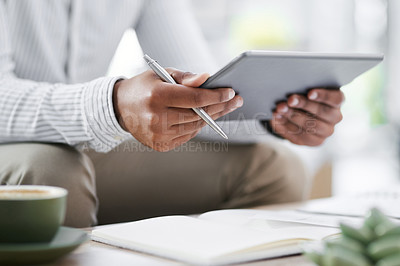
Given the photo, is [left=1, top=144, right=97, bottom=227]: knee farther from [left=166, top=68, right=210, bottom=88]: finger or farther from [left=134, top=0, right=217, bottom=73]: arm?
[left=134, top=0, right=217, bottom=73]: arm

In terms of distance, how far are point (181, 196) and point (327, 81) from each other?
1.35 feet

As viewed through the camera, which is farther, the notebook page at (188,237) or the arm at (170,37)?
the arm at (170,37)

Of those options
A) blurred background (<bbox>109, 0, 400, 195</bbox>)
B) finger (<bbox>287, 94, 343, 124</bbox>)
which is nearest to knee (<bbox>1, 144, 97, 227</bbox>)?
finger (<bbox>287, 94, 343, 124</bbox>)

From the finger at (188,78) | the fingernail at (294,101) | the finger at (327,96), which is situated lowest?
the fingernail at (294,101)

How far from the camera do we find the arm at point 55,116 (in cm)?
84

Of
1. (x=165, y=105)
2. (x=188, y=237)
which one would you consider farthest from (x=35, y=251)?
(x=165, y=105)

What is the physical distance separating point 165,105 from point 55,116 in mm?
270

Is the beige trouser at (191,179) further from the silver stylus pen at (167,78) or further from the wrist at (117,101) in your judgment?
the silver stylus pen at (167,78)

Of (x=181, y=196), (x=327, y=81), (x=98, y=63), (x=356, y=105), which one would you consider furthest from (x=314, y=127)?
(x=356, y=105)

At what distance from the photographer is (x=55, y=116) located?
0.88 meters

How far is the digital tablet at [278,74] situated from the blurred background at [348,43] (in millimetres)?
2273

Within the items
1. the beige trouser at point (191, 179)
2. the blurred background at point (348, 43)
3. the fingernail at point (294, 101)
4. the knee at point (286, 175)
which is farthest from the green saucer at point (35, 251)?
the blurred background at point (348, 43)

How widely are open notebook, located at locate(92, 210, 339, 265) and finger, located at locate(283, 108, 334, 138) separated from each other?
0.33 m

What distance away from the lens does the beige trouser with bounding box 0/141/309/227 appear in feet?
3.31
